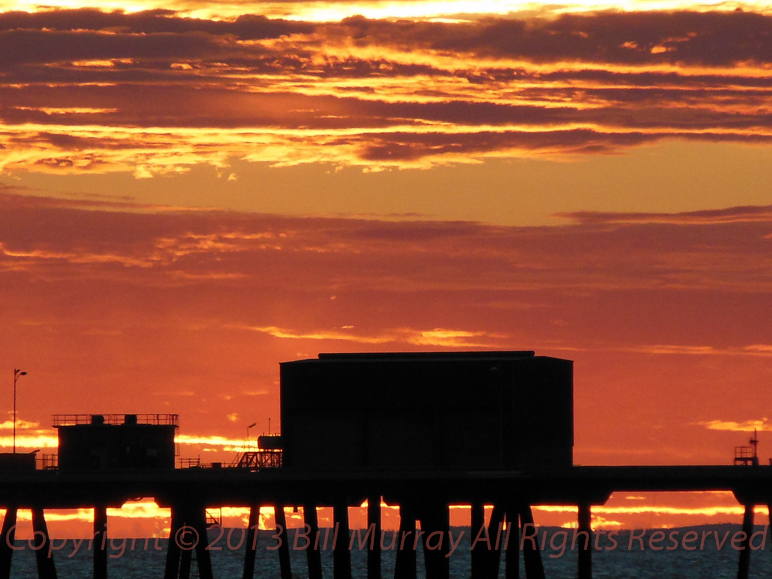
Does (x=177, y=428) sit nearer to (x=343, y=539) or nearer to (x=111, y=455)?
(x=111, y=455)

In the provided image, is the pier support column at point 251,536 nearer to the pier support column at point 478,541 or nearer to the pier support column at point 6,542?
the pier support column at point 6,542

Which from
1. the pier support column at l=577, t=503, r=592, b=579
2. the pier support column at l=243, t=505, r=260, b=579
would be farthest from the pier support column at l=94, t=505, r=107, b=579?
the pier support column at l=577, t=503, r=592, b=579

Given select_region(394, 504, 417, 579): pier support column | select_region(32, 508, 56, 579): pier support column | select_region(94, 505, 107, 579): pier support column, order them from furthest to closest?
select_region(32, 508, 56, 579): pier support column
select_region(94, 505, 107, 579): pier support column
select_region(394, 504, 417, 579): pier support column

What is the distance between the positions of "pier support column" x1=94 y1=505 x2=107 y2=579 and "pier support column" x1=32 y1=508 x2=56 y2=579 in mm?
2030

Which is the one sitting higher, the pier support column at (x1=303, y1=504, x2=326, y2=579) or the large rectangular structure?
the large rectangular structure

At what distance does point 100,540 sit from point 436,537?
16.8 metres

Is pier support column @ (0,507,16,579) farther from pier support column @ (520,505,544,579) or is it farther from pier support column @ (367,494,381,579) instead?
pier support column @ (520,505,544,579)

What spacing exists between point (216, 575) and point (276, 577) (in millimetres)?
11365

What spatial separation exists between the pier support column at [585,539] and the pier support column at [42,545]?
23.8m

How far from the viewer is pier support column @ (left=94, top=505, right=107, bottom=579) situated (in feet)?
213

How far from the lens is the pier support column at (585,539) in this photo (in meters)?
63.5

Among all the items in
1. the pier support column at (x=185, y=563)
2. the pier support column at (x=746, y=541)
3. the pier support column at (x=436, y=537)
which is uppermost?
the pier support column at (x=436, y=537)

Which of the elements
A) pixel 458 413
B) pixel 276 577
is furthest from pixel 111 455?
pixel 276 577

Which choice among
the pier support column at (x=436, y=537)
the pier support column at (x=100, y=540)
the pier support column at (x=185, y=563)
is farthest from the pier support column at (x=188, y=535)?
the pier support column at (x=436, y=537)
